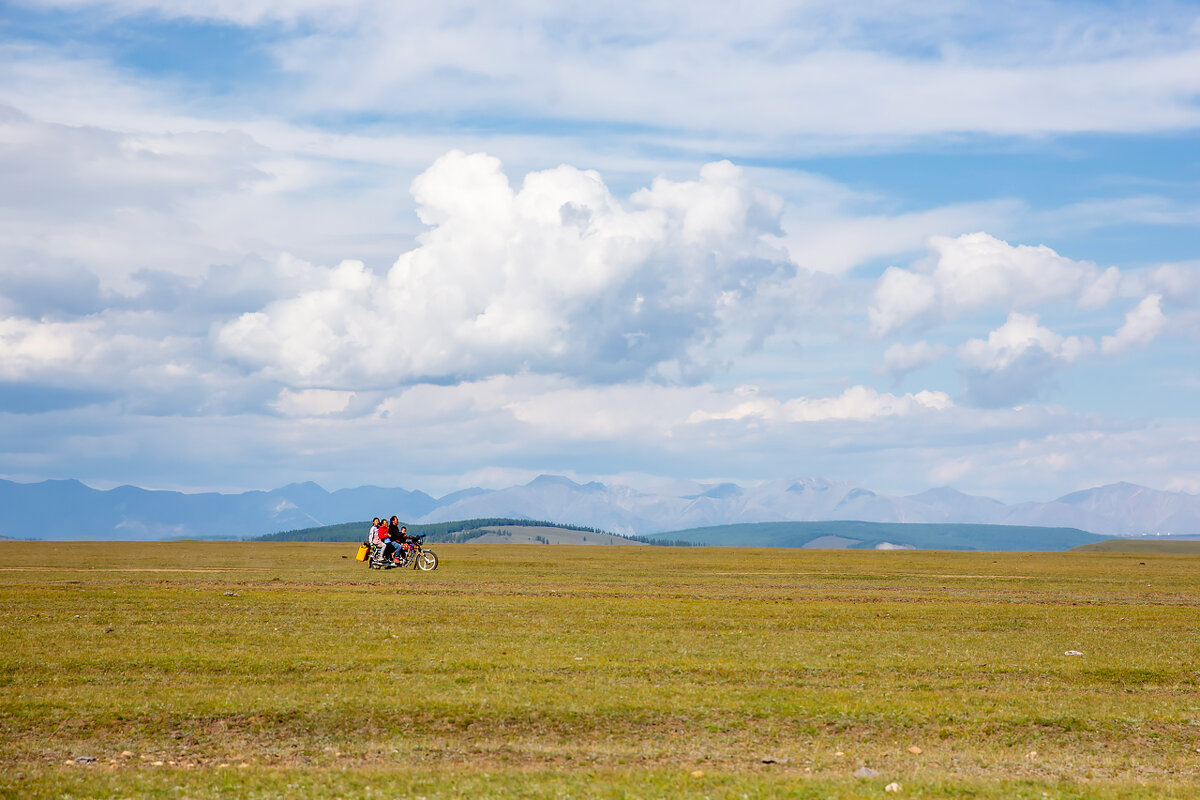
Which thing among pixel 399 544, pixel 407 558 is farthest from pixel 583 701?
pixel 407 558

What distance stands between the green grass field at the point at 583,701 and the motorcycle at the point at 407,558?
26.6m

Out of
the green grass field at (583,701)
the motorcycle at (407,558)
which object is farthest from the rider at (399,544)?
the green grass field at (583,701)

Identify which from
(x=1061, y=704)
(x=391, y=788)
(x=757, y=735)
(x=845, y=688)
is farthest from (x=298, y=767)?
(x=1061, y=704)

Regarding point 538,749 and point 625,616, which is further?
point 625,616

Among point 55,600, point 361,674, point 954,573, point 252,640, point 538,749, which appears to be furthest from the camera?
point 954,573

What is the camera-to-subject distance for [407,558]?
6769cm

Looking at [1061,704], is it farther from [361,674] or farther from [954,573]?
[954,573]

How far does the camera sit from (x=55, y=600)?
3900 centimetres

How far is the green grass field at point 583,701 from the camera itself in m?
16.1

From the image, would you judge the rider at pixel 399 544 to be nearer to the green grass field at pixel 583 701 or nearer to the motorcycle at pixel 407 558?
the motorcycle at pixel 407 558

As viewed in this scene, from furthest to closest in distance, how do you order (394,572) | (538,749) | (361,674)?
(394,572) → (361,674) → (538,749)

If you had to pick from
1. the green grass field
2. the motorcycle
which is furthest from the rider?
the green grass field

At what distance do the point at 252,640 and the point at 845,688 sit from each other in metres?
16.6

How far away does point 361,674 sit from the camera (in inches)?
918
